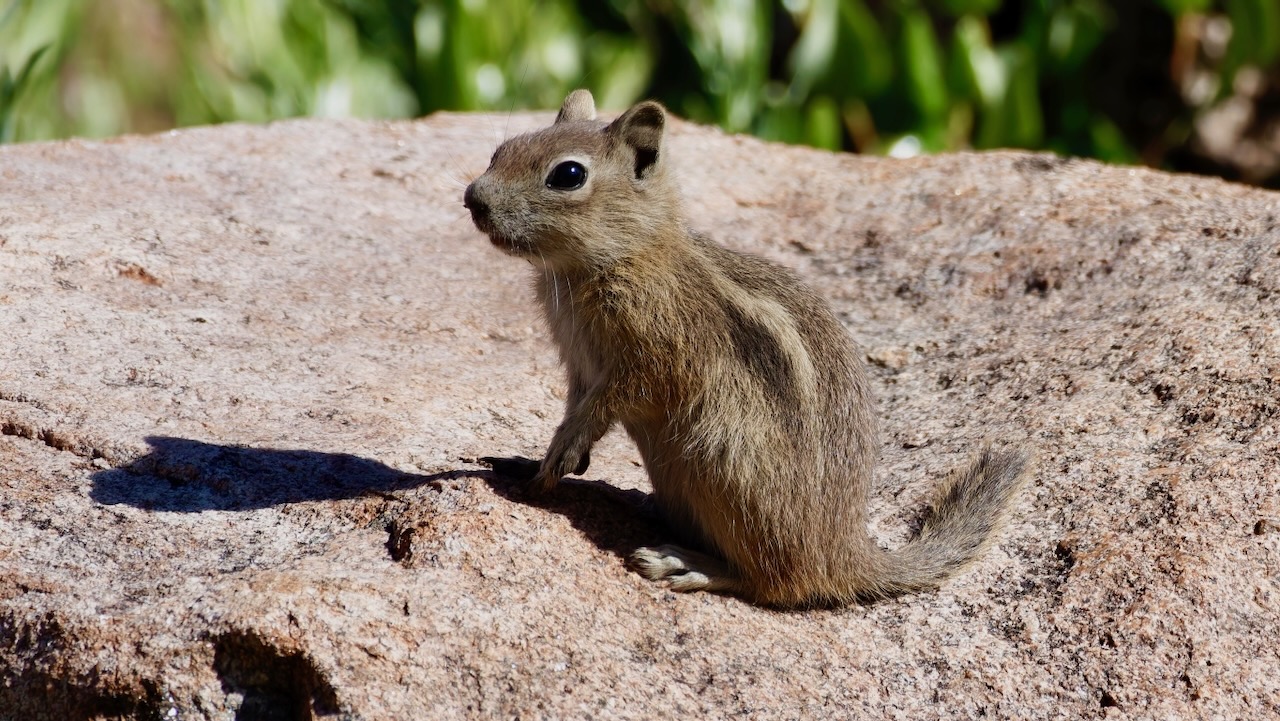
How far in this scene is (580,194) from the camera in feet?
15.5

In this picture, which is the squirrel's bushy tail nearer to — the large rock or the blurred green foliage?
the large rock

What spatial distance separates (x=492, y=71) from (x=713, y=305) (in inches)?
254

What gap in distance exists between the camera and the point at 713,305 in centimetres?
469

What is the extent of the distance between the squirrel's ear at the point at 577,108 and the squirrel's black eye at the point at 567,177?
2.14 feet

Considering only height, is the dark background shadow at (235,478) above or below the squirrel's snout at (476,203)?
below

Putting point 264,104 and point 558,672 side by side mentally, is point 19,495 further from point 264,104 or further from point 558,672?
point 264,104

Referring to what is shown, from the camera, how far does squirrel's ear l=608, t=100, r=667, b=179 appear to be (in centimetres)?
493

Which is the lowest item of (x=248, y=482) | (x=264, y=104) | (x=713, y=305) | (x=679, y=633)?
(x=679, y=633)

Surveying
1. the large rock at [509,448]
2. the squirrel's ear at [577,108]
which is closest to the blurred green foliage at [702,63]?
the large rock at [509,448]

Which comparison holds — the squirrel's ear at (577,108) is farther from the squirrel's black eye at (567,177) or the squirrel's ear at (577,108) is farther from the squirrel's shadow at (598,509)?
the squirrel's shadow at (598,509)

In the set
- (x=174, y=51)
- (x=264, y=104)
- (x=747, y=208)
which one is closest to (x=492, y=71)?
(x=264, y=104)

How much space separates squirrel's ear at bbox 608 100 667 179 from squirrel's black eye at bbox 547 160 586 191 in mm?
263

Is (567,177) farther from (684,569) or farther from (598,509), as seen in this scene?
(684,569)

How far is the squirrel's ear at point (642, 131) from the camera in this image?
16.2ft
